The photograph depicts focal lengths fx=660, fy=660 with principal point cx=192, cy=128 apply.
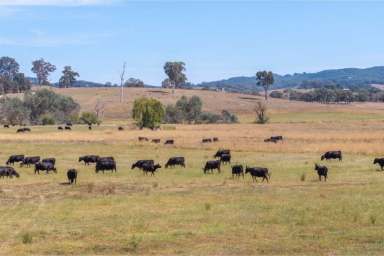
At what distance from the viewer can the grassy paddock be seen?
55.7 feet

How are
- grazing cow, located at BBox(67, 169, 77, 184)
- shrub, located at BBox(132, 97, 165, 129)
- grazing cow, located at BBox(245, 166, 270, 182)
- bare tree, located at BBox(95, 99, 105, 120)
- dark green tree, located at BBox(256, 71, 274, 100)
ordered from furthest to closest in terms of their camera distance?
dark green tree, located at BBox(256, 71, 274, 100) → bare tree, located at BBox(95, 99, 105, 120) → shrub, located at BBox(132, 97, 165, 129) → grazing cow, located at BBox(245, 166, 270, 182) → grazing cow, located at BBox(67, 169, 77, 184)

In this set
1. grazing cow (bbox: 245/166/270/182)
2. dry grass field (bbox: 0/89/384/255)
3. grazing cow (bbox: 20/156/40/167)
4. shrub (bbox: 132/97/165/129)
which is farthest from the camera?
shrub (bbox: 132/97/165/129)

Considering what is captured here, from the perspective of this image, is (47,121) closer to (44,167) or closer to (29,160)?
(29,160)

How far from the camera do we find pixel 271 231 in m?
18.8

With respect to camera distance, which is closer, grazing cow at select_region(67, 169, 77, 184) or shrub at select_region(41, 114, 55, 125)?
grazing cow at select_region(67, 169, 77, 184)

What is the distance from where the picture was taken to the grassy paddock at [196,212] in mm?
16969

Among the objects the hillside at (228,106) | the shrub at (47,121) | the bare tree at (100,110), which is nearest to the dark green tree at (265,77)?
the hillside at (228,106)

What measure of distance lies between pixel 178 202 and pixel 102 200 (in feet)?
9.95

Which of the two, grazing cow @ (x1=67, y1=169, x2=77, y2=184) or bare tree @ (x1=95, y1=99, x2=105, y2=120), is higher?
bare tree @ (x1=95, y1=99, x2=105, y2=120)

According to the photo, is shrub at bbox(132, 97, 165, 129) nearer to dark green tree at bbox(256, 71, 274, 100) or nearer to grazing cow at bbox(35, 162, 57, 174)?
grazing cow at bbox(35, 162, 57, 174)

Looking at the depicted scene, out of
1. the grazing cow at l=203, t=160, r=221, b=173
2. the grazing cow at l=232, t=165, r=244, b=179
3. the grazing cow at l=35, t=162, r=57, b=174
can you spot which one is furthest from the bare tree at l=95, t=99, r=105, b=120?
the grazing cow at l=232, t=165, r=244, b=179

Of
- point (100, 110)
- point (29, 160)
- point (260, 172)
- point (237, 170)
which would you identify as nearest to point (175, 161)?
point (237, 170)

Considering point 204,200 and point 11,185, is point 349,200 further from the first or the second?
point 11,185

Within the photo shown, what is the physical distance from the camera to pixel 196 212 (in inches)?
879
